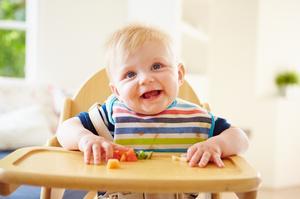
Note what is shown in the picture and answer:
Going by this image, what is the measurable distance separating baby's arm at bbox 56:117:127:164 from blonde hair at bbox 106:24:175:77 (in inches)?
6.5

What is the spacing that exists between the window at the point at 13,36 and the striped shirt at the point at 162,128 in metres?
2.28

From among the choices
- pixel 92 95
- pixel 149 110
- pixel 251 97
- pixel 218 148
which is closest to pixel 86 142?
pixel 149 110

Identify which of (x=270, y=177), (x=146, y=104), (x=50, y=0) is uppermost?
(x=50, y=0)

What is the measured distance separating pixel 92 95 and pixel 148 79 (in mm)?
455

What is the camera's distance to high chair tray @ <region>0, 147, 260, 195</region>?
778mm

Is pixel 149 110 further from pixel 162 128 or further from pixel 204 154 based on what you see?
pixel 204 154

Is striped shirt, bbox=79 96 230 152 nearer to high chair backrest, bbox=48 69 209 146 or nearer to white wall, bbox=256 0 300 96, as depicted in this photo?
high chair backrest, bbox=48 69 209 146

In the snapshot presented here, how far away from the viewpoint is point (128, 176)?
0.81 metres

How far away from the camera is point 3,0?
3.31 metres

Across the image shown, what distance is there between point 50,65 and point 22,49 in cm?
32

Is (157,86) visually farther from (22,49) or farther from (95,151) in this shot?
(22,49)

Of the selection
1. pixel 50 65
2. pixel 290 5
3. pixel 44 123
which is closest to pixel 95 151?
pixel 44 123

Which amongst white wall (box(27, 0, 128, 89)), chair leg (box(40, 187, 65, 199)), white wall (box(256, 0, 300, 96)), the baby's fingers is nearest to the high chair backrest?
chair leg (box(40, 187, 65, 199))

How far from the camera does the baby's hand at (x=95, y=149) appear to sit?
95 cm
